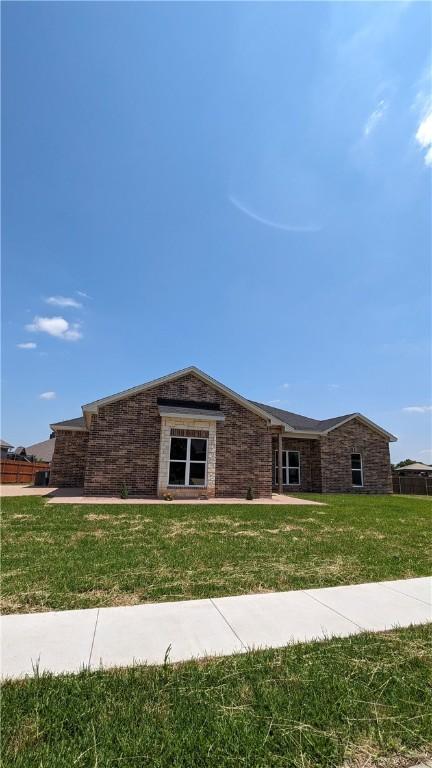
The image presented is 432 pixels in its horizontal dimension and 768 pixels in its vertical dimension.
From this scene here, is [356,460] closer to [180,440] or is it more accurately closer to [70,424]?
[180,440]

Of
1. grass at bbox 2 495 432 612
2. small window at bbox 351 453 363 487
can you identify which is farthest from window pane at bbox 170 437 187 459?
small window at bbox 351 453 363 487

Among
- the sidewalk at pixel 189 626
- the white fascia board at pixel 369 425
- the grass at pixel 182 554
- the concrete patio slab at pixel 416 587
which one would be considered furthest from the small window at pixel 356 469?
the sidewalk at pixel 189 626

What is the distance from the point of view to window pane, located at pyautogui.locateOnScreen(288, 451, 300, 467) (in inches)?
875

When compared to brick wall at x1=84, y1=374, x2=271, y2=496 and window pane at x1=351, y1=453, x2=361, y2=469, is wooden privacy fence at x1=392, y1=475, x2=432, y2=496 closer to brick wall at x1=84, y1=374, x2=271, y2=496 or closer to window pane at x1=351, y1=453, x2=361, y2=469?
window pane at x1=351, y1=453, x2=361, y2=469

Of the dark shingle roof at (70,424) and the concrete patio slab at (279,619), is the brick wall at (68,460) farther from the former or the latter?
the concrete patio slab at (279,619)

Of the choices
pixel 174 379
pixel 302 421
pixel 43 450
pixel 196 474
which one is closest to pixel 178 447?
pixel 196 474

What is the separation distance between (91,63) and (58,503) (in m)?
13.1

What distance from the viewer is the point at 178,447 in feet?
52.0

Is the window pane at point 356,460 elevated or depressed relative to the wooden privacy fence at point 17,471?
elevated

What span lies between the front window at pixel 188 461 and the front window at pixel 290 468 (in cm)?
721

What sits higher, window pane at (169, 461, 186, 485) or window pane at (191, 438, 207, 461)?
window pane at (191, 438, 207, 461)

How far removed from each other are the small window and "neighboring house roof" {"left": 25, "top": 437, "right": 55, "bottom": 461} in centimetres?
3491

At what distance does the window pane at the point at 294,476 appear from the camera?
2200 cm

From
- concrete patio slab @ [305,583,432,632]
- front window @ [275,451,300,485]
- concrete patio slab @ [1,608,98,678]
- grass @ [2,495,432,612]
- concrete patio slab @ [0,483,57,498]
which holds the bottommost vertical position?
concrete patio slab @ [1,608,98,678]
